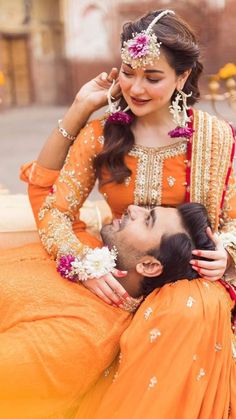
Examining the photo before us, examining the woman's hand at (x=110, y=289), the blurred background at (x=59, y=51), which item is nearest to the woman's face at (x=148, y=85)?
the woman's hand at (x=110, y=289)

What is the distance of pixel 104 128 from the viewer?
2158 millimetres

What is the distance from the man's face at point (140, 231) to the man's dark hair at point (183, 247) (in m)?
0.02

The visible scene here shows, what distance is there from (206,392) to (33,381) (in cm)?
52

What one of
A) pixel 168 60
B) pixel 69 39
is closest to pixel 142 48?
pixel 168 60

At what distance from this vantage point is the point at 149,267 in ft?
6.07

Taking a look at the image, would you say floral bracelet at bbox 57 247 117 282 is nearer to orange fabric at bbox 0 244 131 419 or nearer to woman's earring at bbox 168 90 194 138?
orange fabric at bbox 0 244 131 419

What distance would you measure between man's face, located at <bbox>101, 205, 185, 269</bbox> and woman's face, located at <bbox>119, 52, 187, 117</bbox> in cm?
36

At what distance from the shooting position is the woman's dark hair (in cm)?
192

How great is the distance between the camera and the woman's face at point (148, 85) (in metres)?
1.93

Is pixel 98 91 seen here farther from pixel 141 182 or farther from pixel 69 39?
pixel 69 39

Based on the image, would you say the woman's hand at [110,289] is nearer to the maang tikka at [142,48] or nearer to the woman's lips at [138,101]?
the woman's lips at [138,101]

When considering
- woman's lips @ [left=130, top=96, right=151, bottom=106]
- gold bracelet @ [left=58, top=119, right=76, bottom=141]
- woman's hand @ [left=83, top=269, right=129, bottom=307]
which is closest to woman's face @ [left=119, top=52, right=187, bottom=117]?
woman's lips @ [left=130, top=96, right=151, bottom=106]

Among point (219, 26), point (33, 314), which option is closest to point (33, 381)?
point (33, 314)

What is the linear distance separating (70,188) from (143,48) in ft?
1.93
